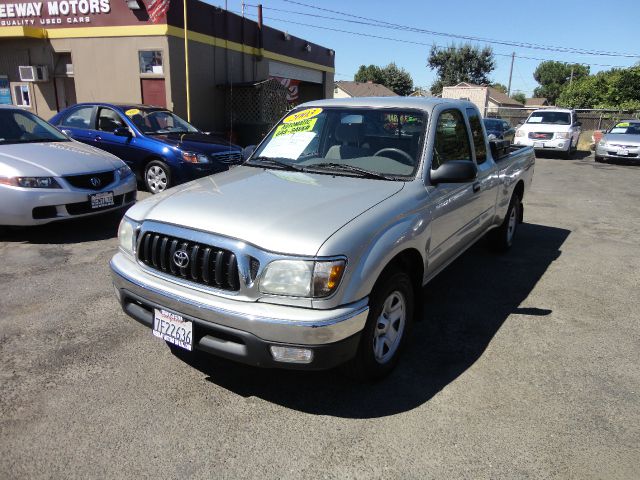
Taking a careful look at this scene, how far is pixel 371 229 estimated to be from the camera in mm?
2744

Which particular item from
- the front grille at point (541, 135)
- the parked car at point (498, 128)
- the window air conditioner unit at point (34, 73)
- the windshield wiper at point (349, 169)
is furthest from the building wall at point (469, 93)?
the windshield wiper at point (349, 169)

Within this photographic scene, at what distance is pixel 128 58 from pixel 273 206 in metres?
12.8

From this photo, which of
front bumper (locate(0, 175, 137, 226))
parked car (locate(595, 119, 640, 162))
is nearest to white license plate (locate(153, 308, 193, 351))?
front bumper (locate(0, 175, 137, 226))

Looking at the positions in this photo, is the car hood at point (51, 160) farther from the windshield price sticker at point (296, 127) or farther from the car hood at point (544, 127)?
the car hood at point (544, 127)

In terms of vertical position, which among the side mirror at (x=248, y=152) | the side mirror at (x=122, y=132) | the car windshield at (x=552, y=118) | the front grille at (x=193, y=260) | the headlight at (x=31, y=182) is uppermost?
the car windshield at (x=552, y=118)

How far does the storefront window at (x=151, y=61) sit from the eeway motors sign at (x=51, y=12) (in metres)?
1.55

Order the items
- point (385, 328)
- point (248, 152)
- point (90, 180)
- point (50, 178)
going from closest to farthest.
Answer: point (385, 328)
point (248, 152)
point (50, 178)
point (90, 180)

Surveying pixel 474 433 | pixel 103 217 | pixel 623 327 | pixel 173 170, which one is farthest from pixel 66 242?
pixel 623 327

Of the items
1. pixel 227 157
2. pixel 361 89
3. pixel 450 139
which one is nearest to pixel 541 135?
pixel 227 157

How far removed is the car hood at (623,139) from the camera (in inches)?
623

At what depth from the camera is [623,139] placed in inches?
637

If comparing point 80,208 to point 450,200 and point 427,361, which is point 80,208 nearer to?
point 450,200

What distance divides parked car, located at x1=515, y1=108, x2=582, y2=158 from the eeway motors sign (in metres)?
13.9

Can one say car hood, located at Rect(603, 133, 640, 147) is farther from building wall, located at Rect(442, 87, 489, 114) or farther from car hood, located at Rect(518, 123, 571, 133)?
building wall, located at Rect(442, 87, 489, 114)
